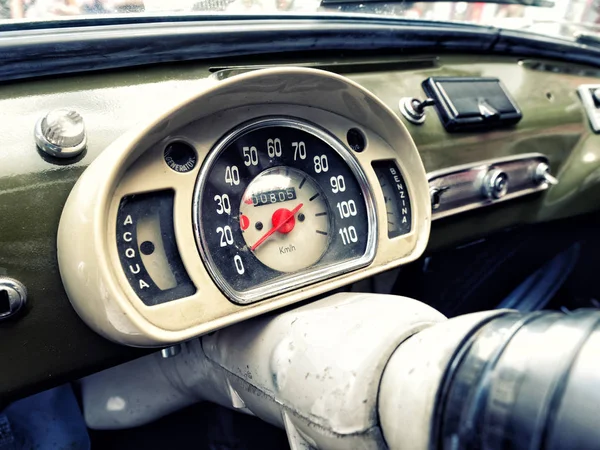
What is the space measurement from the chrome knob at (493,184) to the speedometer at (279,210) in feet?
1.43

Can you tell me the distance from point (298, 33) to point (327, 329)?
2.17 ft

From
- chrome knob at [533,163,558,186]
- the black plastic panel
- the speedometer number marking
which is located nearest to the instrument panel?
the speedometer number marking

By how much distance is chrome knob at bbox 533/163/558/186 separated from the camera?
1479mm

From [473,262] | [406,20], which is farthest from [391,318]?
[473,262]

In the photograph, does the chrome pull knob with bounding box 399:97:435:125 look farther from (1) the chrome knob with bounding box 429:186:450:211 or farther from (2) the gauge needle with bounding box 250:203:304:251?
(2) the gauge needle with bounding box 250:203:304:251

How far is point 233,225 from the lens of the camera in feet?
3.04

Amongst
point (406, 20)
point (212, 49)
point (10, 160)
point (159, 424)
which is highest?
point (406, 20)

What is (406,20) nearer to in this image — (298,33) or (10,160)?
(298,33)

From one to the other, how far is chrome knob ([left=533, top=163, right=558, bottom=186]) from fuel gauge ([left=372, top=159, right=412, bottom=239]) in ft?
1.88

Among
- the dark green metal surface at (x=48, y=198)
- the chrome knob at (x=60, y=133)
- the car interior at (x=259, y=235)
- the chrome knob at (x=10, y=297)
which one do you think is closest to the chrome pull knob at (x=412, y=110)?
the car interior at (x=259, y=235)

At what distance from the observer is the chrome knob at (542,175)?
Result: 1479 millimetres

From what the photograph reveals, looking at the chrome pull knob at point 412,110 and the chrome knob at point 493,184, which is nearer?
the chrome pull knob at point 412,110

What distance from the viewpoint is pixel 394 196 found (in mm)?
1110

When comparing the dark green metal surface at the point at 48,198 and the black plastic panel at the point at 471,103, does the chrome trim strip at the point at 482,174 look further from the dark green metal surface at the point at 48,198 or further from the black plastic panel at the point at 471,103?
the dark green metal surface at the point at 48,198
